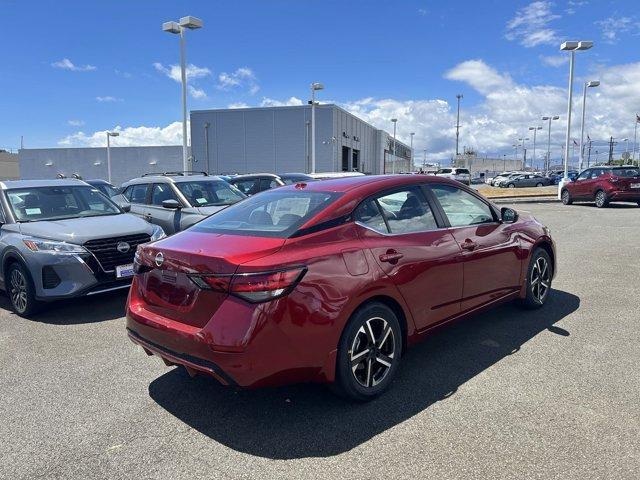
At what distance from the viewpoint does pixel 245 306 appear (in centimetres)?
308

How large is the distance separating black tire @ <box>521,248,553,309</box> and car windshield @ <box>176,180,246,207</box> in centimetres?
542

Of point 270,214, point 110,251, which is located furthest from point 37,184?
point 270,214

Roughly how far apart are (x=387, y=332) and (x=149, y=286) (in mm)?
1769

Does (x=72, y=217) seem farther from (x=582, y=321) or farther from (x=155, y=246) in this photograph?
(x=582, y=321)

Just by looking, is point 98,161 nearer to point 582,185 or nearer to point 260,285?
point 582,185

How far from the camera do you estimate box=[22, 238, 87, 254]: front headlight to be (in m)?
5.89

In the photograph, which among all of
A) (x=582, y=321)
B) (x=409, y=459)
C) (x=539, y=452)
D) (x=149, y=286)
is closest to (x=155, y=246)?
(x=149, y=286)

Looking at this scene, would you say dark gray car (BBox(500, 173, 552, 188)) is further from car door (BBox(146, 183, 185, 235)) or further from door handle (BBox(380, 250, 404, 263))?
door handle (BBox(380, 250, 404, 263))

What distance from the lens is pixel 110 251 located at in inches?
241

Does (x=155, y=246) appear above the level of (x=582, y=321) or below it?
above

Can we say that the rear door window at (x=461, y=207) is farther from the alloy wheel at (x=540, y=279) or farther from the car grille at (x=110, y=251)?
the car grille at (x=110, y=251)

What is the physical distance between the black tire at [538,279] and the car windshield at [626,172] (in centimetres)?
1582

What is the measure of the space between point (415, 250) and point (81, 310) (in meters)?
4.46

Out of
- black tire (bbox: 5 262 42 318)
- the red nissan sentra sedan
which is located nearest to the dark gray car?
the red nissan sentra sedan
